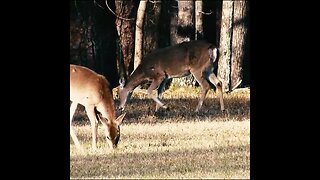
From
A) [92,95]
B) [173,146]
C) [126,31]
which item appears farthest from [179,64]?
[126,31]

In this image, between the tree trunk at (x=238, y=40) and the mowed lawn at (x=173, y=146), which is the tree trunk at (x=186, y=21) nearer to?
the tree trunk at (x=238, y=40)

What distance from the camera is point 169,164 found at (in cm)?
1160

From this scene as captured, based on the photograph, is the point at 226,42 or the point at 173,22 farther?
the point at 173,22

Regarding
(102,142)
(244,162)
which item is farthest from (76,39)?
(244,162)

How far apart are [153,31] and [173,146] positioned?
14.3m

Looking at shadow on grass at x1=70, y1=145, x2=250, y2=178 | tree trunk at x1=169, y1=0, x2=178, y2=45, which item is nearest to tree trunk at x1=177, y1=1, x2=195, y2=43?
tree trunk at x1=169, y1=0, x2=178, y2=45

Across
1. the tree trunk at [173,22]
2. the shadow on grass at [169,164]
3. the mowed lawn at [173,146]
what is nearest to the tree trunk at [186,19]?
the tree trunk at [173,22]

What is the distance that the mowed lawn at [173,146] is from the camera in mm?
11125

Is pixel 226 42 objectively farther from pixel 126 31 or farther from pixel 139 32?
pixel 126 31
